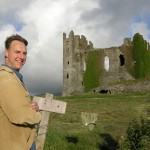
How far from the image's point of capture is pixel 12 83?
4.09 meters

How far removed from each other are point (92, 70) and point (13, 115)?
214 feet

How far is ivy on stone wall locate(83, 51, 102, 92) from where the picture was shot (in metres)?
68.6

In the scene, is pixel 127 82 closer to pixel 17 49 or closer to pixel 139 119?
pixel 139 119

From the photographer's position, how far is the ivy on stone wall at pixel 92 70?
68.6 meters

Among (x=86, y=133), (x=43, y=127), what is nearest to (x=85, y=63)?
(x=86, y=133)

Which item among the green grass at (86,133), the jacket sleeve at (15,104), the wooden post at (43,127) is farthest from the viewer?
the green grass at (86,133)

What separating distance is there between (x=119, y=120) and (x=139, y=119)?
11028mm

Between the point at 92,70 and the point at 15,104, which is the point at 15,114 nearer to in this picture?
the point at 15,104

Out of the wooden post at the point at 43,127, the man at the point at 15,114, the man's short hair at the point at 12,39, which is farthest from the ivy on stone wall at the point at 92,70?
the man at the point at 15,114

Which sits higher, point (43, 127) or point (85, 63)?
point (85, 63)

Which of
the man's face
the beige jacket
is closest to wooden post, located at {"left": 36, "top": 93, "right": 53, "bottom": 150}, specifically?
the man's face

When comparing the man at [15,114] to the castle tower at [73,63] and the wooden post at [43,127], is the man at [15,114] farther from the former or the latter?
the castle tower at [73,63]

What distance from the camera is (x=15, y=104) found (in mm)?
4008

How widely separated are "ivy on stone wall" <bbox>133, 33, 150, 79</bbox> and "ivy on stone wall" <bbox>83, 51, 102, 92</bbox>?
243 inches
